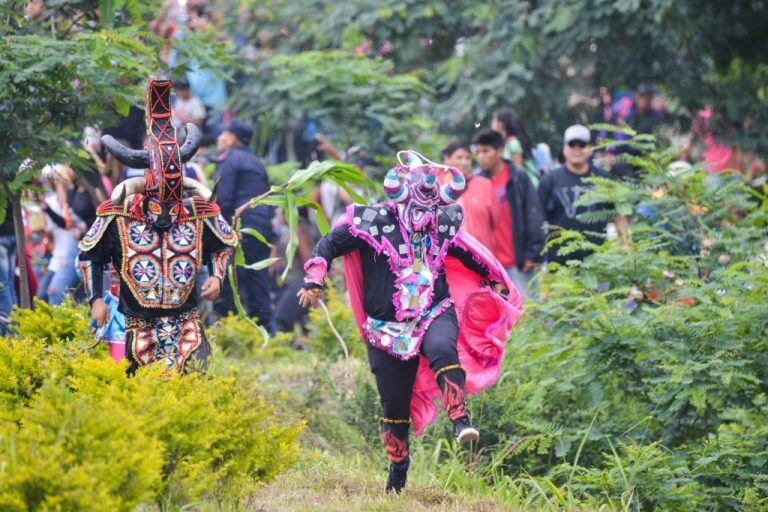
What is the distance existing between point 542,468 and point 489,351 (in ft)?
5.14

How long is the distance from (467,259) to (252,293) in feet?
16.0

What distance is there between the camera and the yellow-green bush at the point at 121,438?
16.3 ft

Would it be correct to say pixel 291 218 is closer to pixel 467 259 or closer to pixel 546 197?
pixel 467 259

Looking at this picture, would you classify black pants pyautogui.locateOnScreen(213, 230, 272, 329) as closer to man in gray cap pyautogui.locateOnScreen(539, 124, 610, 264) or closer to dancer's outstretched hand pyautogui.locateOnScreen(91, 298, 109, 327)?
man in gray cap pyautogui.locateOnScreen(539, 124, 610, 264)

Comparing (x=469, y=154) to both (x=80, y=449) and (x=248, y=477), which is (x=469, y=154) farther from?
(x=80, y=449)

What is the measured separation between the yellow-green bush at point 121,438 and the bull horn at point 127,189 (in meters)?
0.90

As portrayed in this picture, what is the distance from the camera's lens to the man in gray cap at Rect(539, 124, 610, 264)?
11602mm

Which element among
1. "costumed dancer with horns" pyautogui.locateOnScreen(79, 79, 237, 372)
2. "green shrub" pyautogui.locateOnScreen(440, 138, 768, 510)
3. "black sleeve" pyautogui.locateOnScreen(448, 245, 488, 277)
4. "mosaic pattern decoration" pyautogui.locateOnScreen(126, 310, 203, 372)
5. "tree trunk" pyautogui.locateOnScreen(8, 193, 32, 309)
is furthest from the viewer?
"tree trunk" pyautogui.locateOnScreen(8, 193, 32, 309)

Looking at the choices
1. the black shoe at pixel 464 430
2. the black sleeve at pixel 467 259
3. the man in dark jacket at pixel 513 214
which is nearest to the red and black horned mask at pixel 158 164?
the black sleeve at pixel 467 259

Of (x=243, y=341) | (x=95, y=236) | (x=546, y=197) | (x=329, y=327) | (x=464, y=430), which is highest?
(x=95, y=236)

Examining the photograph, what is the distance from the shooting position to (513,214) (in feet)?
38.6

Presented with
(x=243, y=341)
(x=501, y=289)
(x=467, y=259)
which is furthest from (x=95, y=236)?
(x=243, y=341)

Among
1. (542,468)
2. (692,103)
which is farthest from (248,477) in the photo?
(692,103)

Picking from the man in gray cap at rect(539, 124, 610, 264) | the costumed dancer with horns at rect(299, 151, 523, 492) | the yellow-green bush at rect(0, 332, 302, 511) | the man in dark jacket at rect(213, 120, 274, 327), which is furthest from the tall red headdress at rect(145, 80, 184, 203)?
the man in gray cap at rect(539, 124, 610, 264)
